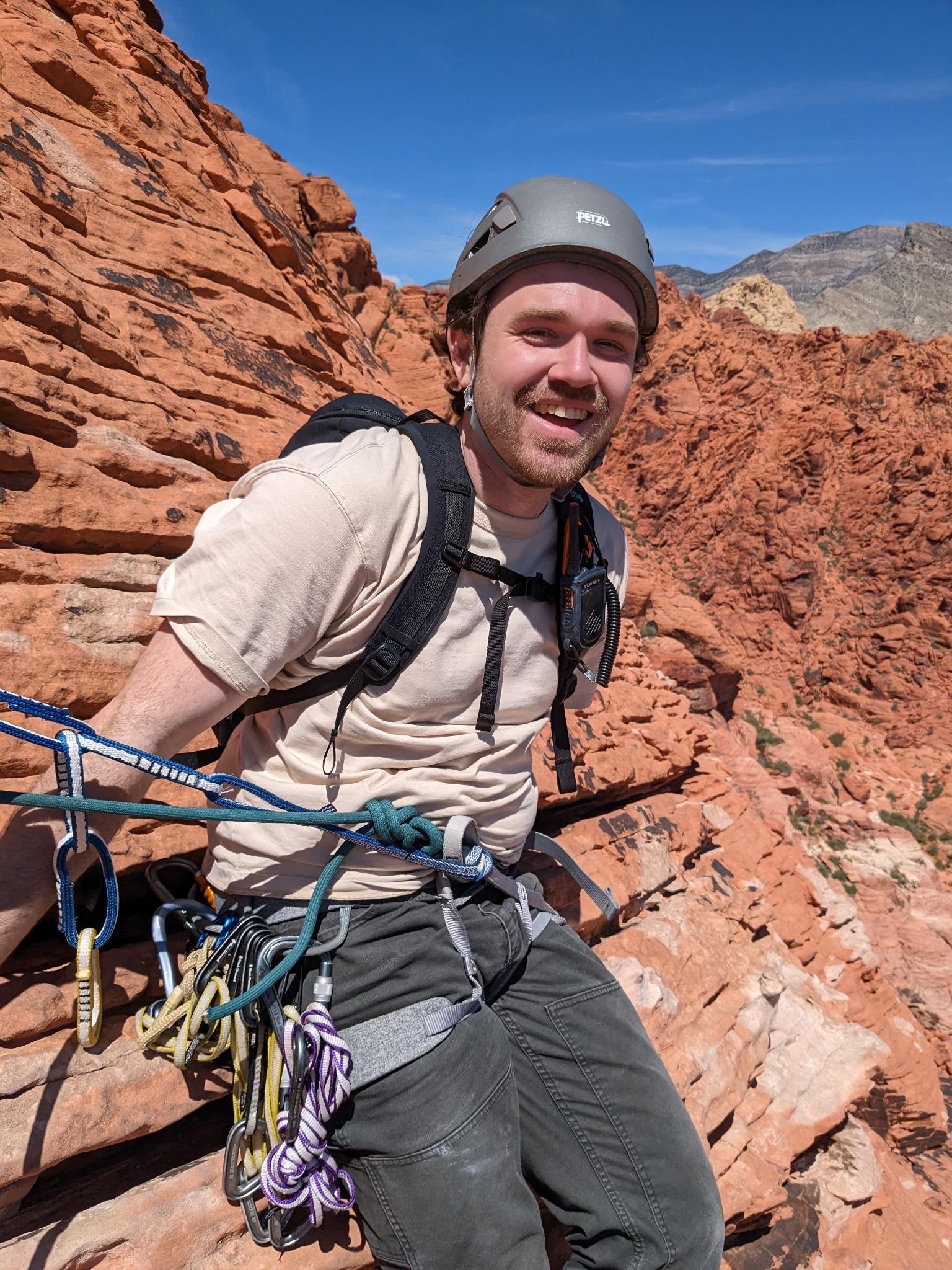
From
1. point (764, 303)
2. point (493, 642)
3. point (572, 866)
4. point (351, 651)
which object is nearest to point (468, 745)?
point (493, 642)

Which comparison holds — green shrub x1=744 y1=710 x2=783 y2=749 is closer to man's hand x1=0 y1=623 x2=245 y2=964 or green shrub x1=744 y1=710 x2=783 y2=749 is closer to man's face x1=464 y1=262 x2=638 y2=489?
man's face x1=464 y1=262 x2=638 y2=489

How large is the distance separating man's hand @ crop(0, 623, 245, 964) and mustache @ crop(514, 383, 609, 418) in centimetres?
111

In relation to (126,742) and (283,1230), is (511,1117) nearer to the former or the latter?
(283,1230)

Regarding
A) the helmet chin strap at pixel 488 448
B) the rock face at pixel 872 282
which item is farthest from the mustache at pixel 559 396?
the rock face at pixel 872 282

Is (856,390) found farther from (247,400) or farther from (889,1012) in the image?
(247,400)

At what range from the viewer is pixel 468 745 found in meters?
2.13

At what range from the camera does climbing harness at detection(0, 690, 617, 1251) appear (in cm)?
178

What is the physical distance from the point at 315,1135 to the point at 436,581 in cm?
135

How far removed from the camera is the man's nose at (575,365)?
2.09 m

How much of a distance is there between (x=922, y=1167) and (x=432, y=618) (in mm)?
7995

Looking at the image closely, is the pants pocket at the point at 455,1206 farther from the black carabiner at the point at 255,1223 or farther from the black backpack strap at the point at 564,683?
the black backpack strap at the point at 564,683

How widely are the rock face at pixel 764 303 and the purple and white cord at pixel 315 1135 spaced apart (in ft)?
191

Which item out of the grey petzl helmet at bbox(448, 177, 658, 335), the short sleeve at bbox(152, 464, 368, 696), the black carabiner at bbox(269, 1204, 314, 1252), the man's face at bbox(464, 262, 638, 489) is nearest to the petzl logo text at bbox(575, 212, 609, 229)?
the grey petzl helmet at bbox(448, 177, 658, 335)

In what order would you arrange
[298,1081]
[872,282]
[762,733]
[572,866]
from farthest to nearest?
[872,282] < [762,733] < [572,866] < [298,1081]
